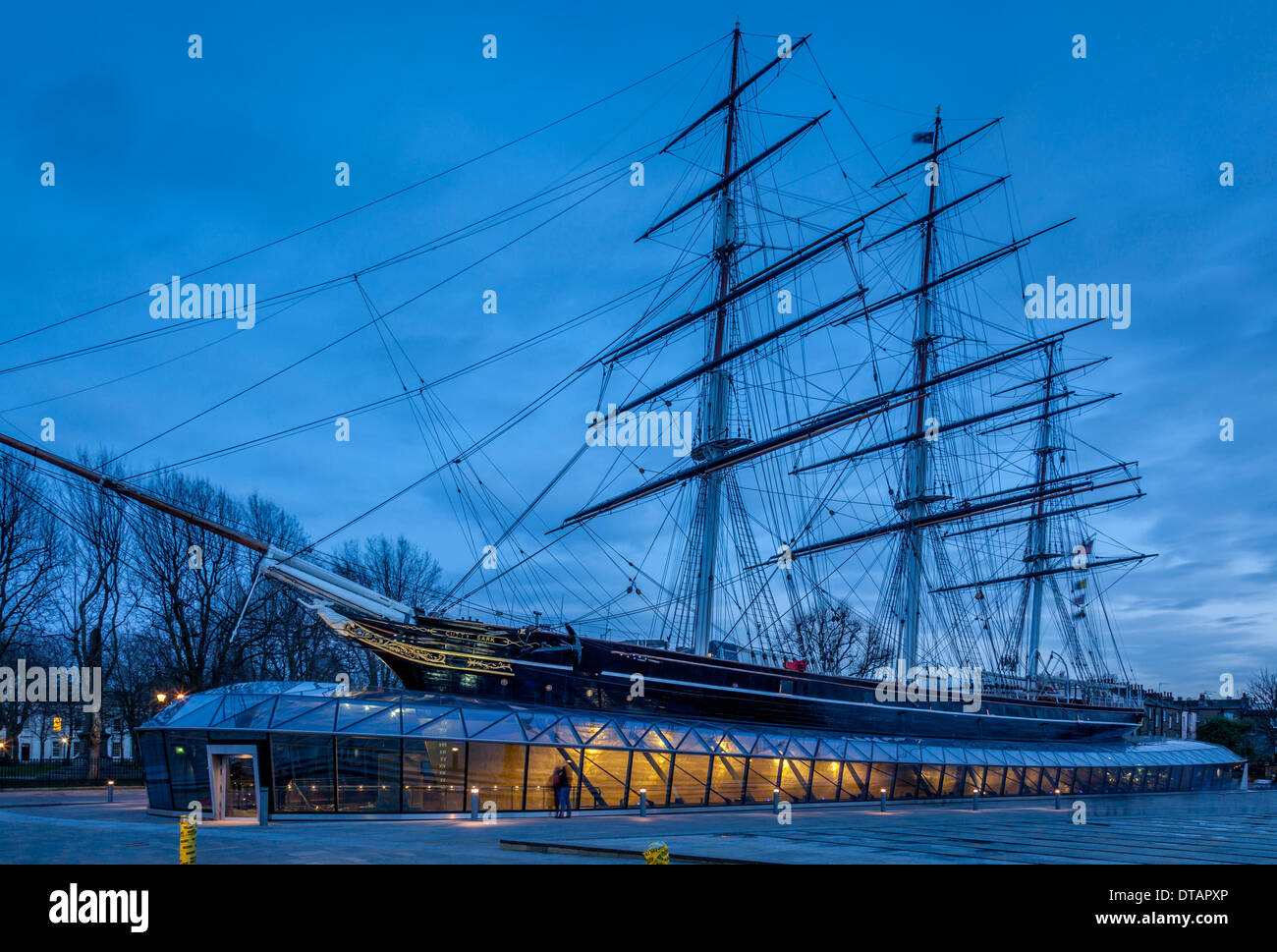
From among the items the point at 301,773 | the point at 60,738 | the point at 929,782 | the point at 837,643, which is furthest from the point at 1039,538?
the point at 60,738

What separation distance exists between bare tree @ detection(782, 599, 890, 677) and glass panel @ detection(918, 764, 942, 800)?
2517 centimetres

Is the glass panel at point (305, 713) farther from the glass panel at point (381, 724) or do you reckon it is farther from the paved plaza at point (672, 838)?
the paved plaza at point (672, 838)

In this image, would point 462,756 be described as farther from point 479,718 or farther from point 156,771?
point 156,771

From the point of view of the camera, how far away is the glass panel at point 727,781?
30.2 m

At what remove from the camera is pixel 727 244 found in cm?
4294

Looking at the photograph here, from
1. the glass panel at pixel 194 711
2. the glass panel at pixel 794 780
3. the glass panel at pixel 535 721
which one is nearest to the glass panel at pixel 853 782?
the glass panel at pixel 794 780

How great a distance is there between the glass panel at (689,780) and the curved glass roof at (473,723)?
0.32 metres

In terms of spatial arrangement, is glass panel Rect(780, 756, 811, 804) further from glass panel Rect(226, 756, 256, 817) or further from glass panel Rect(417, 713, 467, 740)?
glass panel Rect(226, 756, 256, 817)

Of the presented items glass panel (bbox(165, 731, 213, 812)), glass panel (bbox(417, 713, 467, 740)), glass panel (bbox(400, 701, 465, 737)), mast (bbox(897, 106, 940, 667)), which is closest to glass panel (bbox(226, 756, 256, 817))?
glass panel (bbox(165, 731, 213, 812))

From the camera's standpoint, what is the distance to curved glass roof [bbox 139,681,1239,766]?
24.3 m

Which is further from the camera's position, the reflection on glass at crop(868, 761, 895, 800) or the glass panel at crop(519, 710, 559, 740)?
the reflection on glass at crop(868, 761, 895, 800)

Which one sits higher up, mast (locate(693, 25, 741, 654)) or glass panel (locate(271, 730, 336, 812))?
mast (locate(693, 25, 741, 654))

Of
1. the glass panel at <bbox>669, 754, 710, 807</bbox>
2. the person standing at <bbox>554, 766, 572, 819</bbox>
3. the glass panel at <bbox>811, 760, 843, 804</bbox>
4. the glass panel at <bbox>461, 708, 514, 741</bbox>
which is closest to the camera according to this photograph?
the person standing at <bbox>554, 766, 572, 819</bbox>
